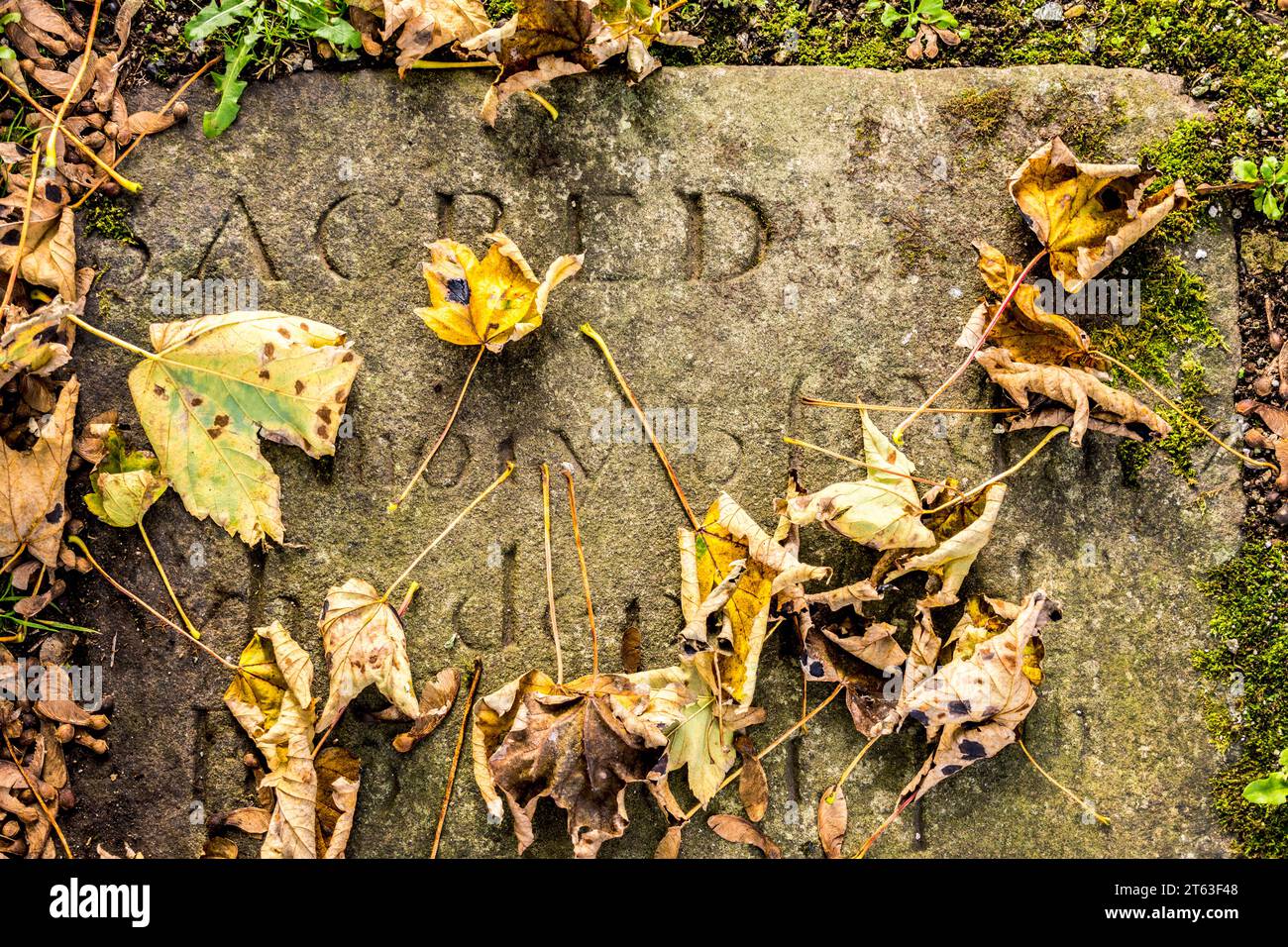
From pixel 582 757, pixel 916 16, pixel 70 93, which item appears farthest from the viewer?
pixel 916 16

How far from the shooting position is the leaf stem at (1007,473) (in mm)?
2430

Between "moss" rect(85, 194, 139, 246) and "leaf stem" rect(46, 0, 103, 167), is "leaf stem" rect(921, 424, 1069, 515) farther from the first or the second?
"leaf stem" rect(46, 0, 103, 167)

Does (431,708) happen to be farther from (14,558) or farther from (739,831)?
(14,558)

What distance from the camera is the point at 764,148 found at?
2537 mm

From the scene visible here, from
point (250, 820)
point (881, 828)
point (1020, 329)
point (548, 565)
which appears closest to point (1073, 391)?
point (1020, 329)

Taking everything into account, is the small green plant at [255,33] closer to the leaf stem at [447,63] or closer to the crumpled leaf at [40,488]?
the leaf stem at [447,63]

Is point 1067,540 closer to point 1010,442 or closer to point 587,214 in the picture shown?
point 1010,442

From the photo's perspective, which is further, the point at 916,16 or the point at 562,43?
the point at 916,16

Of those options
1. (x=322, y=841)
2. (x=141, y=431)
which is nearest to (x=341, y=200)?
(x=141, y=431)

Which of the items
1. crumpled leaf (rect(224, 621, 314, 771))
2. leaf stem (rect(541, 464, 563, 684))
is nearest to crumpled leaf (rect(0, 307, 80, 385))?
crumpled leaf (rect(224, 621, 314, 771))

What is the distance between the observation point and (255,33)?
2510mm

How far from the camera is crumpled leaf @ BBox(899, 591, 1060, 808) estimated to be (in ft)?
7.73

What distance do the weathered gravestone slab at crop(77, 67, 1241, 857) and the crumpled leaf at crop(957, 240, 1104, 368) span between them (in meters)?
0.06

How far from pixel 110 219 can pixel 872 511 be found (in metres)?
2.21
